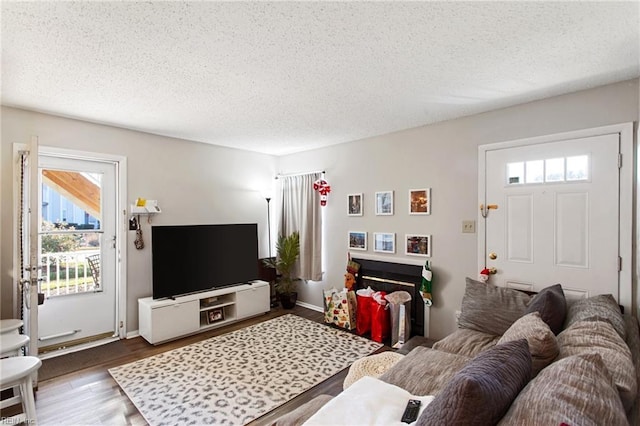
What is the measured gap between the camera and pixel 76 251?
3352mm

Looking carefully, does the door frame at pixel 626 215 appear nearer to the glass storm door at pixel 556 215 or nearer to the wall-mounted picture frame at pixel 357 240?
the glass storm door at pixel 556 215

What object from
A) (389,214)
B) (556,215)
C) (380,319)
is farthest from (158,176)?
(556,215)

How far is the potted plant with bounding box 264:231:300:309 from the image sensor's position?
4.70 metres

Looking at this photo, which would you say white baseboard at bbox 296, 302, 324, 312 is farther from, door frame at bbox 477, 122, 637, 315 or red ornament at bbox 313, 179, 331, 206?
door frame at bbox 477, 122, 637, 315

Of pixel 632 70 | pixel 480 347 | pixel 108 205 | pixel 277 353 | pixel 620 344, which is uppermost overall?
pixel 632 70

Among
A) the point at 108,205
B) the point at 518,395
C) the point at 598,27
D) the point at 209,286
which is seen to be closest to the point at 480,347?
the point at 518,395

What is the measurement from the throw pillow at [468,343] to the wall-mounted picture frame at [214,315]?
2751 mm

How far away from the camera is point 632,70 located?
2.19 m

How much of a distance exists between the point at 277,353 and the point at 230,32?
2.82 metres

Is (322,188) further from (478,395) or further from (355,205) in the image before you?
(478,395)

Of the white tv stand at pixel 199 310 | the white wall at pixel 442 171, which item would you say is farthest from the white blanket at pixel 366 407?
the white tv stand at pixel 199 310

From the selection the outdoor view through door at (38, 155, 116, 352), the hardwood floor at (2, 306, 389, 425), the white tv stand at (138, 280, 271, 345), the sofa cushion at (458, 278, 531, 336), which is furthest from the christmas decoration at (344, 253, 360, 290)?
the outdoor view through door at (38, 155, 116, 352)

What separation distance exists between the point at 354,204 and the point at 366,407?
120 inches

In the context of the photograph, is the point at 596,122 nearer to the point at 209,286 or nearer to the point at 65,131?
the point at 209,286
